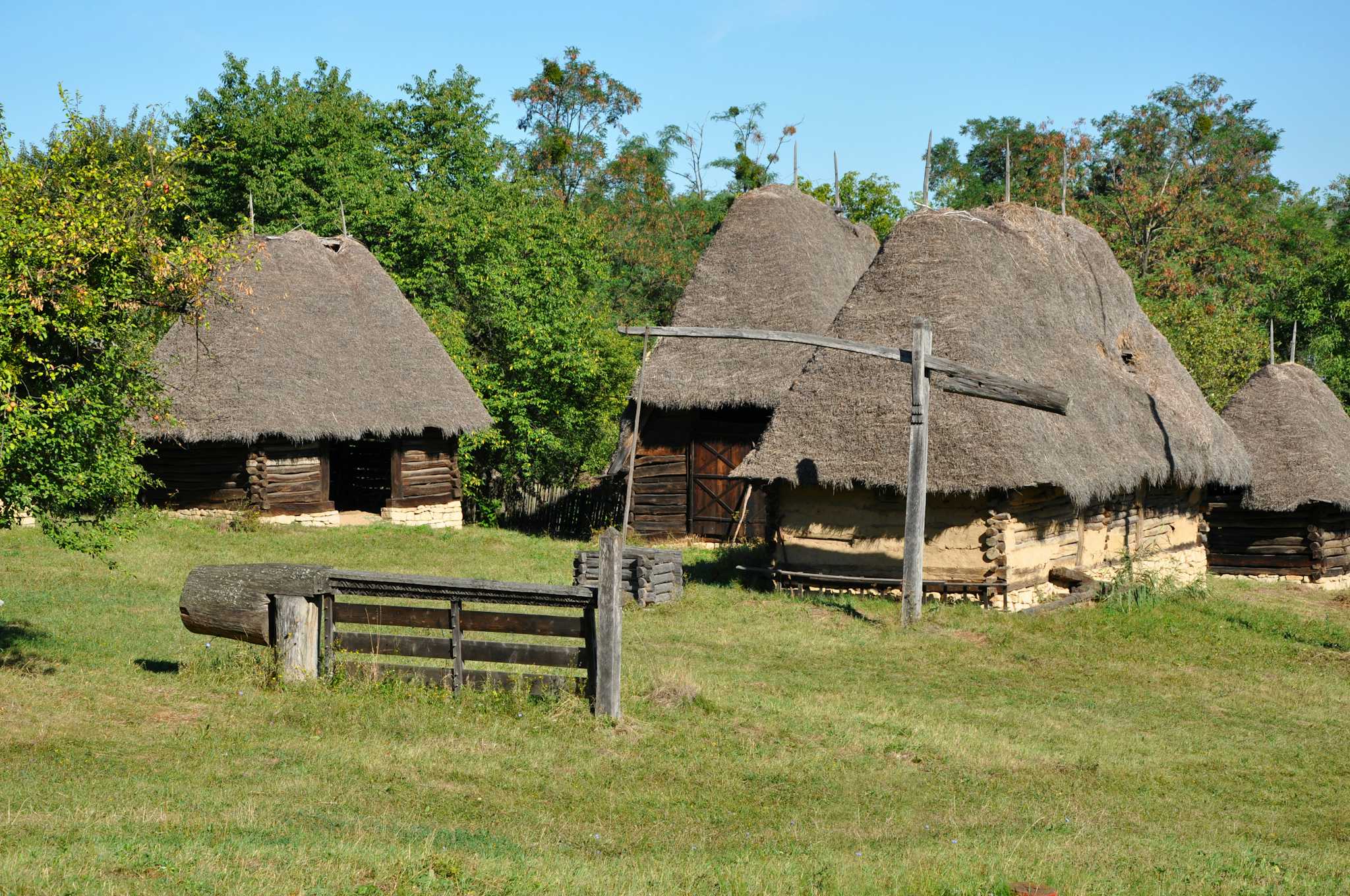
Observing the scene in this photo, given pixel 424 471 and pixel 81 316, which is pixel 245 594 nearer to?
pixel 81 316

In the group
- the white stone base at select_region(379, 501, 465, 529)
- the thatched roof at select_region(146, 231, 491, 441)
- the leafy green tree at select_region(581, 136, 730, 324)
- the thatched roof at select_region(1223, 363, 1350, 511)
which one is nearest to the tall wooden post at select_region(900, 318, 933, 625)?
the thatched roof at select_region(1223, 363, 1350, 511)

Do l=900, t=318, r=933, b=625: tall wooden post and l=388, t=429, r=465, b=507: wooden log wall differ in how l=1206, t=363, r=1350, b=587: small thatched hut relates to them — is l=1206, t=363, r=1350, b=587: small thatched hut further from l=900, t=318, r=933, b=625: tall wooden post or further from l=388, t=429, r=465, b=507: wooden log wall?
l=388, t=429, r=465, b=507: wooden log wall

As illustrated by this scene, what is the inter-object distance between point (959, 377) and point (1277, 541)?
12128mm

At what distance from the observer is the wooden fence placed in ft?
34.6

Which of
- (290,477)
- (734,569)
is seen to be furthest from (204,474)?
(734,569)

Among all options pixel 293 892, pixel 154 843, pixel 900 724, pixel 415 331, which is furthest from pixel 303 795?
pixel 415 331

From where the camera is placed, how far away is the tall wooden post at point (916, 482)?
16.6 metres

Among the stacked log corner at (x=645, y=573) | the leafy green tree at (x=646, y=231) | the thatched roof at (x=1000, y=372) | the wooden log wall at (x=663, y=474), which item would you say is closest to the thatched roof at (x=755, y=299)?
the wooden log wall at (x=663, y=474)

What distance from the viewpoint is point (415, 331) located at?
28.3 m

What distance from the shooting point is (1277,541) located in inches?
990

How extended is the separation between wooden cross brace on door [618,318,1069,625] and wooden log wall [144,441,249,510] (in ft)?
39.7

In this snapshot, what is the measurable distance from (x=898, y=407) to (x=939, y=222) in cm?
383

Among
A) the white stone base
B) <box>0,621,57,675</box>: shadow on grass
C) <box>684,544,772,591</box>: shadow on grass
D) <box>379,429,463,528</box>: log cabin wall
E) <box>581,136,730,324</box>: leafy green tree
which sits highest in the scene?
<box>581,136,730,324</box>: leafy green tree

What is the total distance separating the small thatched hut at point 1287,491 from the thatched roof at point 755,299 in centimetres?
897
